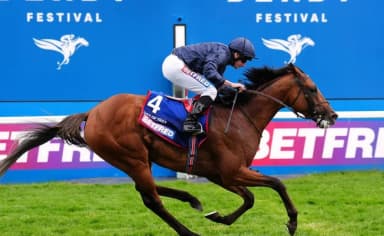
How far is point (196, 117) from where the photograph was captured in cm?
649

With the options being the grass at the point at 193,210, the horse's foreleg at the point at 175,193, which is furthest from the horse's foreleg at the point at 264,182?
the grass at the point at 193,210

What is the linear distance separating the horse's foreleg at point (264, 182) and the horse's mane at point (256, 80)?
74 cm

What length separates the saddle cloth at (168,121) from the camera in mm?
6490

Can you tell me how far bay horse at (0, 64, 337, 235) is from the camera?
21.3 ft

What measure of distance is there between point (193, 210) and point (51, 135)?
2.06 metres

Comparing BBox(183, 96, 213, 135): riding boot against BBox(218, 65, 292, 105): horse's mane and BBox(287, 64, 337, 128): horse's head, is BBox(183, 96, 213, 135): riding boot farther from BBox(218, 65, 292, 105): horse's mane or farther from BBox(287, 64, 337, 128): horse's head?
BBox(287, 64, 337, 128): horse's head

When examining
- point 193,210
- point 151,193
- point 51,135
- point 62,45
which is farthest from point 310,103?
point 62,45

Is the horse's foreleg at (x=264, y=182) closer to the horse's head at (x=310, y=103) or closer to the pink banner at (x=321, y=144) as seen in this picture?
the horse's head at (x=310, y=103)

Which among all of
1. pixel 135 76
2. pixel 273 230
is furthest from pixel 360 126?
pixel 273 230

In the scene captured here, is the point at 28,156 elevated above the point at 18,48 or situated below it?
below

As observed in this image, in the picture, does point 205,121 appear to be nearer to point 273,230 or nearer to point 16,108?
point 273,230

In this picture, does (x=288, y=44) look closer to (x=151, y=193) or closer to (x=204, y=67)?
(x=204, y=67)

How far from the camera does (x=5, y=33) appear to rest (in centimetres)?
1098

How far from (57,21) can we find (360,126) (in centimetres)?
498
